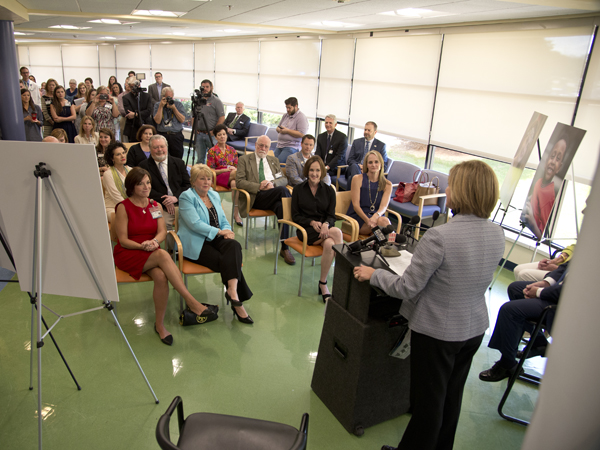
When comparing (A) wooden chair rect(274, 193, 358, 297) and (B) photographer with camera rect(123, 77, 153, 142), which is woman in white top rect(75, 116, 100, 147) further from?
(A) wooden chair rect(274, 193, 358, 297)

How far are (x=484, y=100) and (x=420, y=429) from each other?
4.58 meters

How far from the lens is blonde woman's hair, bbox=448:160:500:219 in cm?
175

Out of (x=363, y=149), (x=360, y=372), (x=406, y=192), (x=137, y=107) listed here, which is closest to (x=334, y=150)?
(x=363, y=149)

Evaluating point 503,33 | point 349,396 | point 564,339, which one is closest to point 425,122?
point 503,33

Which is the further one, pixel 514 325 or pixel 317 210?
pixel 317 210

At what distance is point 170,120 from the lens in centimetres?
709

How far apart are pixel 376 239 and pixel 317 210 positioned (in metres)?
2.04

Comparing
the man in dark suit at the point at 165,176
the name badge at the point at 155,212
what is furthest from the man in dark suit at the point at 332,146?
the name badge at the point at 155,212

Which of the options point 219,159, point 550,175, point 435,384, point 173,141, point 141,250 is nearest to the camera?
point 435,384

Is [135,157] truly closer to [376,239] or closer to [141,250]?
[141,250]

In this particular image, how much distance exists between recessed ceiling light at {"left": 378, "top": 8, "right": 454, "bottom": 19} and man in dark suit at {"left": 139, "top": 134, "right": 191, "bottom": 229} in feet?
9.84

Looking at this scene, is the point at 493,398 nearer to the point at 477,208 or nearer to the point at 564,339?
the point at 477,208

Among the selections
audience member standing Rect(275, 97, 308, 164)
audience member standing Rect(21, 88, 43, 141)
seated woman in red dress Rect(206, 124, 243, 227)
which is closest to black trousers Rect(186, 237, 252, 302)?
seated woman in red dress Rect(206, 124, 243, 227)

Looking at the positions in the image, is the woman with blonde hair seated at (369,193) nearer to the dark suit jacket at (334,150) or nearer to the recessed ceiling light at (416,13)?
the recessed ceiling light at (416,13)
